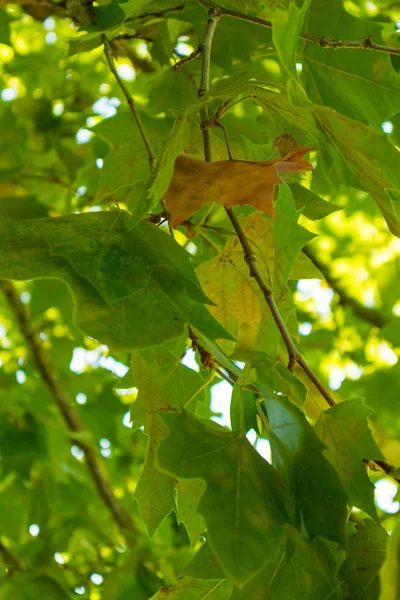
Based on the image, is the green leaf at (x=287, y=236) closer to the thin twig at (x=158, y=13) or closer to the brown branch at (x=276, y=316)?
the brown branch at (x=276, y=316)

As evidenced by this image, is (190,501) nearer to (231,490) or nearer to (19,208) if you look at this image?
(231,490)

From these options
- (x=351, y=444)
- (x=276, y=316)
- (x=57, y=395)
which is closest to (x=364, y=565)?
(x=351, y=444)

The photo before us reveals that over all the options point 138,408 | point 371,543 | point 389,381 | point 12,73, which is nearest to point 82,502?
point 389,381

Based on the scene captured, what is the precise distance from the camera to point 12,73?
2.27 metres

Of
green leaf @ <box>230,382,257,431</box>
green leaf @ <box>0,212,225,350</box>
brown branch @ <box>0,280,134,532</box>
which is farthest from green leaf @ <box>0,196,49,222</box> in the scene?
brown branch @ <box>0,280,134,532</box>

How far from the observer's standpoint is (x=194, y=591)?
819 millimetres

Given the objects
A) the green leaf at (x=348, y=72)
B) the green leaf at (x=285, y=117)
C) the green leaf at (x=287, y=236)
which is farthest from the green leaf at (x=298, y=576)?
the green leaf at (x=348, y=72)

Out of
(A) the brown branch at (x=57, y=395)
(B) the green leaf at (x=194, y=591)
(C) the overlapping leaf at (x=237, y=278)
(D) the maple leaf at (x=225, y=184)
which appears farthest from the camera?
(A) the brown branch at (x=57, y=395)

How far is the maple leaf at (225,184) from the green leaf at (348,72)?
39cm

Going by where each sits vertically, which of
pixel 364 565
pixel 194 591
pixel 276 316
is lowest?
pixel 194 591

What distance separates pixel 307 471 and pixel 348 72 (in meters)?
0.67

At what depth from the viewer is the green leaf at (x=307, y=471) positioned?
604 mm

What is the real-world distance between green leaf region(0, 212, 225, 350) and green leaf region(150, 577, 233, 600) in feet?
1.16

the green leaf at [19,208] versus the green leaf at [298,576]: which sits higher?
the green leaf at [298,576]
